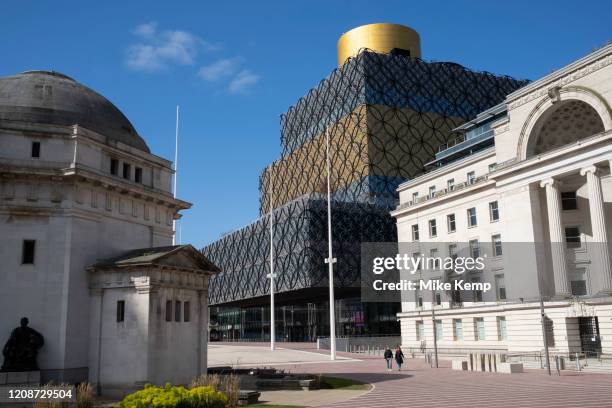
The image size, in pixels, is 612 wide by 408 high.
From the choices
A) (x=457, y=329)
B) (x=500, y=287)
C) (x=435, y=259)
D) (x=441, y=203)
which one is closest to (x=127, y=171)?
(x=500, y=287)

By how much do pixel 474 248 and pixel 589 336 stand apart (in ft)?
57.8

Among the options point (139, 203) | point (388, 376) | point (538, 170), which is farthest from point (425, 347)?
point (139, 203)

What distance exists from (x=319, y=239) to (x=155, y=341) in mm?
63415

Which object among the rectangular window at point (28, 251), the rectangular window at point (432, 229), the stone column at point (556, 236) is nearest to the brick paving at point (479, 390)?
the stone column at point (556, 236)

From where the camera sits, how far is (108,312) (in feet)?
107

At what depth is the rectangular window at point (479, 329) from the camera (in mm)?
63188

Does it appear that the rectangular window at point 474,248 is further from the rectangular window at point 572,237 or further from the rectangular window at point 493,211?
the rectangular window at point 572,237

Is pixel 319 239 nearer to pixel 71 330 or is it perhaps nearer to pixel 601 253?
pixel 601 253

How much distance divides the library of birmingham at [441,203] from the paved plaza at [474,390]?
365 inches

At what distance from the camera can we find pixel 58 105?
3512cm

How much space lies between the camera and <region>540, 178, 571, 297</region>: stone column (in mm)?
51938

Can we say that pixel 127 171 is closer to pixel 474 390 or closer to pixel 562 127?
pixel 474 390

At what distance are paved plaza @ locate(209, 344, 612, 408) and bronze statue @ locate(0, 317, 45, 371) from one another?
13.4 meters

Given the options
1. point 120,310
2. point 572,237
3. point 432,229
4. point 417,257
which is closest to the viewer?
point 120,310
